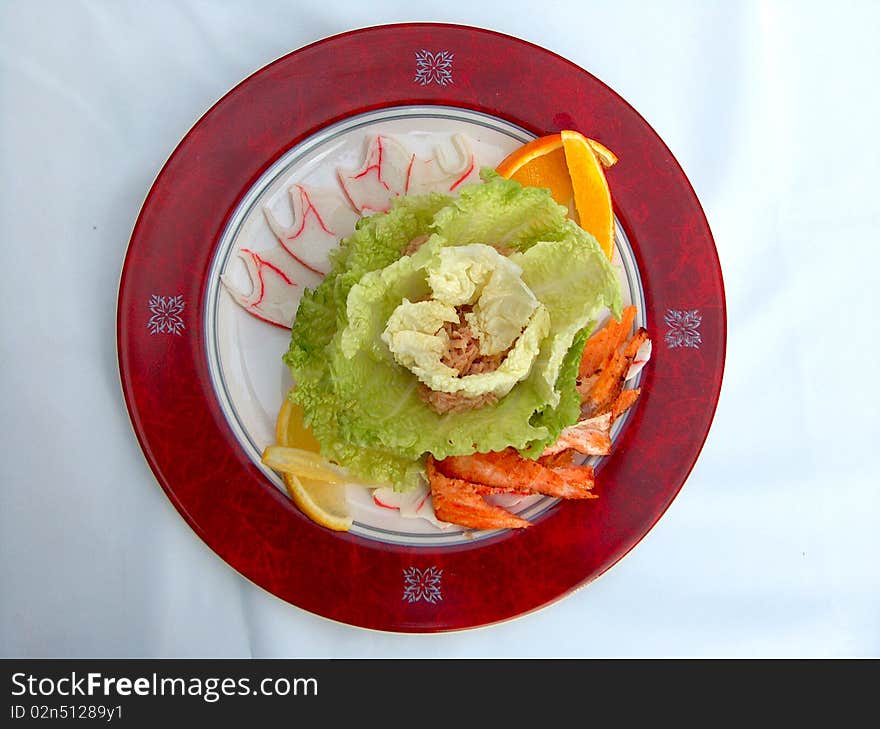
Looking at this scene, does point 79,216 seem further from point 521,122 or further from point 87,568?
point 521,122

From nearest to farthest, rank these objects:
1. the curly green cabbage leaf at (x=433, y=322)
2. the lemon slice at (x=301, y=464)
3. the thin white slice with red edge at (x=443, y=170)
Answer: the curly green cabbage leaf at (x=433, y=322) → the lemon slice at (x=301, y=464) → the thin white slice with red edge at (x=443, y=170)

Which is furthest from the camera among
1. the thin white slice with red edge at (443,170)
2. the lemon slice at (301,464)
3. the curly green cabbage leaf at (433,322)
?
the thin white slice with red edge at (443,170)

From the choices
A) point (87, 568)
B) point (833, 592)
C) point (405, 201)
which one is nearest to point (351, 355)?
point (405, 201)

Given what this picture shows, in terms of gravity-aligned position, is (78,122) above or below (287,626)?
above

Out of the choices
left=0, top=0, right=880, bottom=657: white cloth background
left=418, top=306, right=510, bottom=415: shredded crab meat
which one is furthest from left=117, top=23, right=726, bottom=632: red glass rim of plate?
left=418, top=306, right=510, bottom=415: shredded crab meat

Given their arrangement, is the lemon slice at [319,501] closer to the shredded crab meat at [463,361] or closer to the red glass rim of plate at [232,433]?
the red glass rim of plate at [232,433]

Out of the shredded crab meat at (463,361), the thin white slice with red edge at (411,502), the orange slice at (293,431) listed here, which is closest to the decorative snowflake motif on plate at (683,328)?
the shredded crab meat at (463,361)

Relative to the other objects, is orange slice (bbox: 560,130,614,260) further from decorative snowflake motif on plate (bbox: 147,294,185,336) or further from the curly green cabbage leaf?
decorative snowflake motif on plate (bbox: 147,294,185,336)
